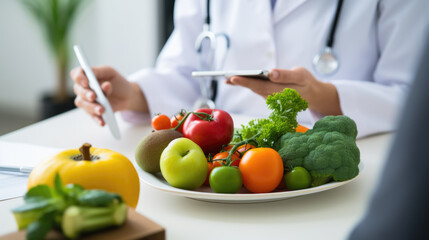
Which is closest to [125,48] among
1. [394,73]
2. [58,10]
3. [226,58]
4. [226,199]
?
[58,10]

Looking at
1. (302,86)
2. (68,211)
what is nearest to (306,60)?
(302,86)

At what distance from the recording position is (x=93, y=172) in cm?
51

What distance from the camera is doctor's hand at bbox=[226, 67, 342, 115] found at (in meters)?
0.94

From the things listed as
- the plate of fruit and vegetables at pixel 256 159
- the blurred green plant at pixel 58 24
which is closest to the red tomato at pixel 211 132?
the plate of fruit and vegetables at pixel 256 159

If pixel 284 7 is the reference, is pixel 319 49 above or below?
below

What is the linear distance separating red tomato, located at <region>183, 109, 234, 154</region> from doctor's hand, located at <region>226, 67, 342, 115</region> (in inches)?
8.6

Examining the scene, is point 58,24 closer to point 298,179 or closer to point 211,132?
point 211,132

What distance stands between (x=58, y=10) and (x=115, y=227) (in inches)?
114

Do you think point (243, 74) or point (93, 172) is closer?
point (93, 172)

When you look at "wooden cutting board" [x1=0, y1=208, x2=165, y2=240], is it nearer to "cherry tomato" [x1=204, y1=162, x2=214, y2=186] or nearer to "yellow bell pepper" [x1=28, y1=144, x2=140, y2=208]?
"yellow bell pepper" [x1=28, y1=144, x2=140, y2=208]

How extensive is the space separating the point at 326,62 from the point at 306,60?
0.08 m

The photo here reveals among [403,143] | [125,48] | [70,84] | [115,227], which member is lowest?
[70,84]

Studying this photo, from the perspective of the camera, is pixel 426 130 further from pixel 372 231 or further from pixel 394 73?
pixel 394 73

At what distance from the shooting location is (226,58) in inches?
53.6
